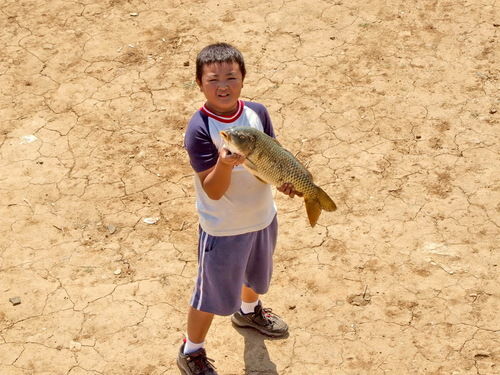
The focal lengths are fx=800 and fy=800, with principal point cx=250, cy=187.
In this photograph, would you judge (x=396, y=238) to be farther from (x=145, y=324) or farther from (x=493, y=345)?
(x=145, y=324)

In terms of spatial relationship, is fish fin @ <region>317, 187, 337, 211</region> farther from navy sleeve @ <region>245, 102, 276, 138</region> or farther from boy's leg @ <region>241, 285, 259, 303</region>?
boy's leg @ <region>241, 285, 259, 303</region>

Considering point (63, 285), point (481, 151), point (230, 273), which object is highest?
point (230, 273)

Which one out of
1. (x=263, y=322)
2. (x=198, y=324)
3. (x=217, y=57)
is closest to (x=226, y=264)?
(x=198, y=324)

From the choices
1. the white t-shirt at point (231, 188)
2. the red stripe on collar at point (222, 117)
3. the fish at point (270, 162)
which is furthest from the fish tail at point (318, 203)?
the red stripe on collar at point (222, 117)

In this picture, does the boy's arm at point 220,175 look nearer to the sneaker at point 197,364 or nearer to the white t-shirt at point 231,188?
the white t-shirt at point 231,188

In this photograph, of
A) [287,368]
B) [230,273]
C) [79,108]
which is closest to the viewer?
[230,273]

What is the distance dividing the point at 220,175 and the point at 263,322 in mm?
1355

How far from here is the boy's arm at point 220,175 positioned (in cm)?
Result: 343

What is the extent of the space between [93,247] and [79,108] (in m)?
1.69

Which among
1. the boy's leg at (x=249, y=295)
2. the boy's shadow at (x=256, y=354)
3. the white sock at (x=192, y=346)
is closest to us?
the white sock at (x=192, y=346)

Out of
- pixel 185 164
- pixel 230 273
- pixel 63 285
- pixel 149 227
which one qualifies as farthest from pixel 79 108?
pixel 230 273

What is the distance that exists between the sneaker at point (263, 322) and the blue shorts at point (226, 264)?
1.62ft

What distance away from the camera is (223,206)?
3.83 m

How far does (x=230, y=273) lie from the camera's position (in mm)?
3947
